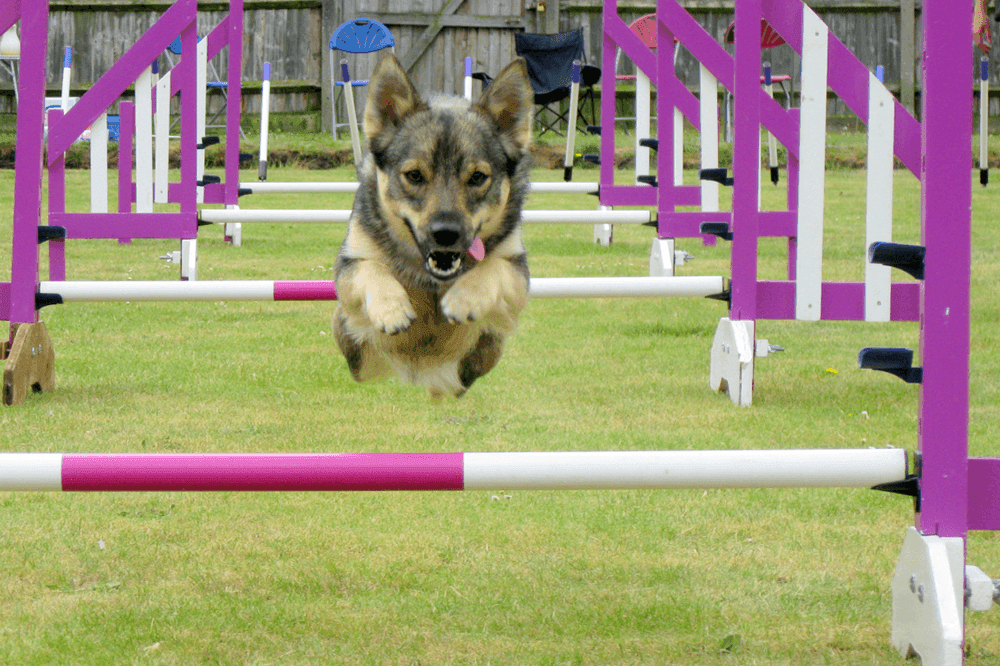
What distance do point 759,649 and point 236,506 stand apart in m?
1.70

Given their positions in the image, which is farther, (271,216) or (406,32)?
(406,32)

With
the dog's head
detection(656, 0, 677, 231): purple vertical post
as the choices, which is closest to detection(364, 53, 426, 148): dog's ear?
the dog's head

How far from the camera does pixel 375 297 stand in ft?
9.68

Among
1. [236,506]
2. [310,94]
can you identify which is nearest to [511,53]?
[310,94]

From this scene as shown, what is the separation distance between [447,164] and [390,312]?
1.50 feet

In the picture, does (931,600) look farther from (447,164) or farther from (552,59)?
(552,59)

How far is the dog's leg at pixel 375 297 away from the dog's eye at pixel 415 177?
245mm

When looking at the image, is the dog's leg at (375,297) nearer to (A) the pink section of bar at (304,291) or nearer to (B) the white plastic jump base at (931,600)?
(A) the pink section of bar at (304,291)

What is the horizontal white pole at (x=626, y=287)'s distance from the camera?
473 centimetres

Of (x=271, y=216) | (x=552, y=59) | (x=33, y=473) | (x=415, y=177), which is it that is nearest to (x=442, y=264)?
(x=415, y=177)

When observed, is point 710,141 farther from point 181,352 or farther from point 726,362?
point 181,352

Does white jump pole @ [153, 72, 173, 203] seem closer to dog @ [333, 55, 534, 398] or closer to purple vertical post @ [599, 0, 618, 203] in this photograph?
purple vertical post @ [599, 0, 618, 203]

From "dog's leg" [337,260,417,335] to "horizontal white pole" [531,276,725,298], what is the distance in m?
1.46

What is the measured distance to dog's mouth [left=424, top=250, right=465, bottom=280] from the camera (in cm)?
301
